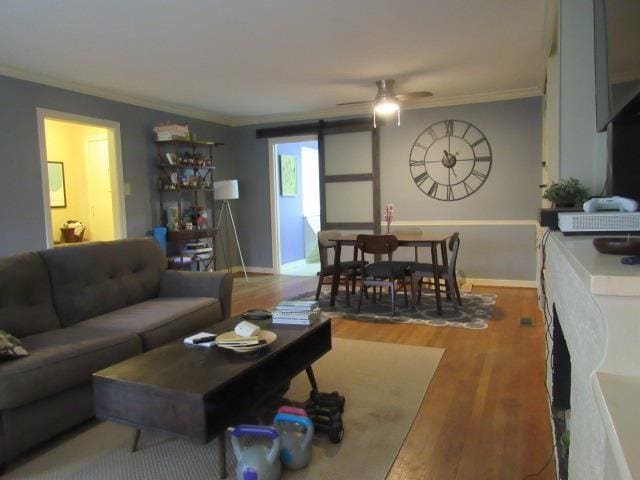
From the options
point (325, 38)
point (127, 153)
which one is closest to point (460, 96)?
point (325, 38)

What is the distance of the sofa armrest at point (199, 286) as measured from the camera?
134 inches

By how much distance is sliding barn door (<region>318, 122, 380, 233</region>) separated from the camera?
20.1 ft

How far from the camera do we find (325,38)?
137 inches

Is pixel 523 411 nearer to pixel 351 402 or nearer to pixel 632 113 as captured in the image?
pixel 351 402

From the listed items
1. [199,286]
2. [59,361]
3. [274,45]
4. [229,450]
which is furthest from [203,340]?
[274,45]

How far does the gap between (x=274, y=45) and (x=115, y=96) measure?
239 cm

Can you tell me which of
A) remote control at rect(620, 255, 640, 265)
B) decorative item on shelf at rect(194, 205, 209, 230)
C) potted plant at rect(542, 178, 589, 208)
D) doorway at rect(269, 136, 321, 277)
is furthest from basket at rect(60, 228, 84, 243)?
remote control at rect(620, 255, 640, 265)

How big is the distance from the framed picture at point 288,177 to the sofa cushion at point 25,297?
494 cm

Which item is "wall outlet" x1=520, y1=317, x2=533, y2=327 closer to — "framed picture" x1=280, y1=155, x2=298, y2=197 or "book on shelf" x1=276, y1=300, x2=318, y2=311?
"book on shelf" x1=276, y1=300, x2=318, y2=311

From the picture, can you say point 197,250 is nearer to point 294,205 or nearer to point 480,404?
point 294,205

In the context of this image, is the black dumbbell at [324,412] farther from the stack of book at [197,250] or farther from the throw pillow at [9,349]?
the stack of book at [197,250]

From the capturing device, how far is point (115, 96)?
16.5 ft

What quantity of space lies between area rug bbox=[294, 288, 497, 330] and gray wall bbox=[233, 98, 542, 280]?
2.47 feet

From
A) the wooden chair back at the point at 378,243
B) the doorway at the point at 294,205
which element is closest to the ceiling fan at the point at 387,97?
the wooden chair back at the point at 378,243
